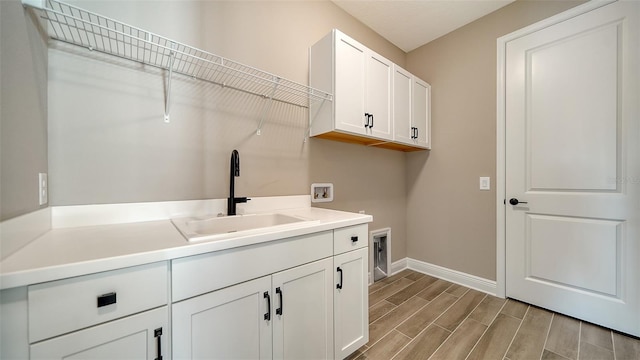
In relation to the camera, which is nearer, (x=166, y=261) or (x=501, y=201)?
(x=166, y=261)

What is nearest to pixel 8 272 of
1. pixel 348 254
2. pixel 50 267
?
pixel 50 267

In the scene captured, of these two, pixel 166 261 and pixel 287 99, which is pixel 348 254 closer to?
pixel 166 261

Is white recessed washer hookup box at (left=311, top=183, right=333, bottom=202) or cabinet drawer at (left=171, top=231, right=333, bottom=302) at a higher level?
white recessed washer hookup box at (left=311, top=183, right=333, bottom=202)

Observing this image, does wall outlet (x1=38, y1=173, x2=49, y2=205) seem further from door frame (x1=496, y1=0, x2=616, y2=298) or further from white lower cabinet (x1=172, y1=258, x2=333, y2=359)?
door frame (x1=496, y1=0, x2=616, y2=298)

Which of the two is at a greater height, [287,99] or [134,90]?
[287,99]

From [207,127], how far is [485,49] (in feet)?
8.33

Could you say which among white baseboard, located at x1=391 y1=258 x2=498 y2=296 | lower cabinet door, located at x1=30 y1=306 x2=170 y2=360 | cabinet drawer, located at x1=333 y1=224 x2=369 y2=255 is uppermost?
cabinet drawer, located at x1=333 y1=224 x2=369 y2=255

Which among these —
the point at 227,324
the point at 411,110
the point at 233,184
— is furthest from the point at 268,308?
the point at 411,110

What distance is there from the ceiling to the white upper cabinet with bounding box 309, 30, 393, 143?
554 mm

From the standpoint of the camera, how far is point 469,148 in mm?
2217

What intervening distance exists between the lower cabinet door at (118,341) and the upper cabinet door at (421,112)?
7.64 feet

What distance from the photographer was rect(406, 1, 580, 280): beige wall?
207 centimetres

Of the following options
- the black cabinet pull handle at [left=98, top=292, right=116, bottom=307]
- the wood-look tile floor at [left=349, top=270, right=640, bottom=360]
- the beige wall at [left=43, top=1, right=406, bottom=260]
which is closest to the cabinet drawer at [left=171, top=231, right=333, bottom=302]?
the black cabinet pull handle at [left=98, top=292, right=116, bottom=307]

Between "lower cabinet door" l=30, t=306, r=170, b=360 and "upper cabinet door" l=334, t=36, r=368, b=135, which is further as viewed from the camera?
"upper cabinet door" l=334, t=36, r=368, b=135
